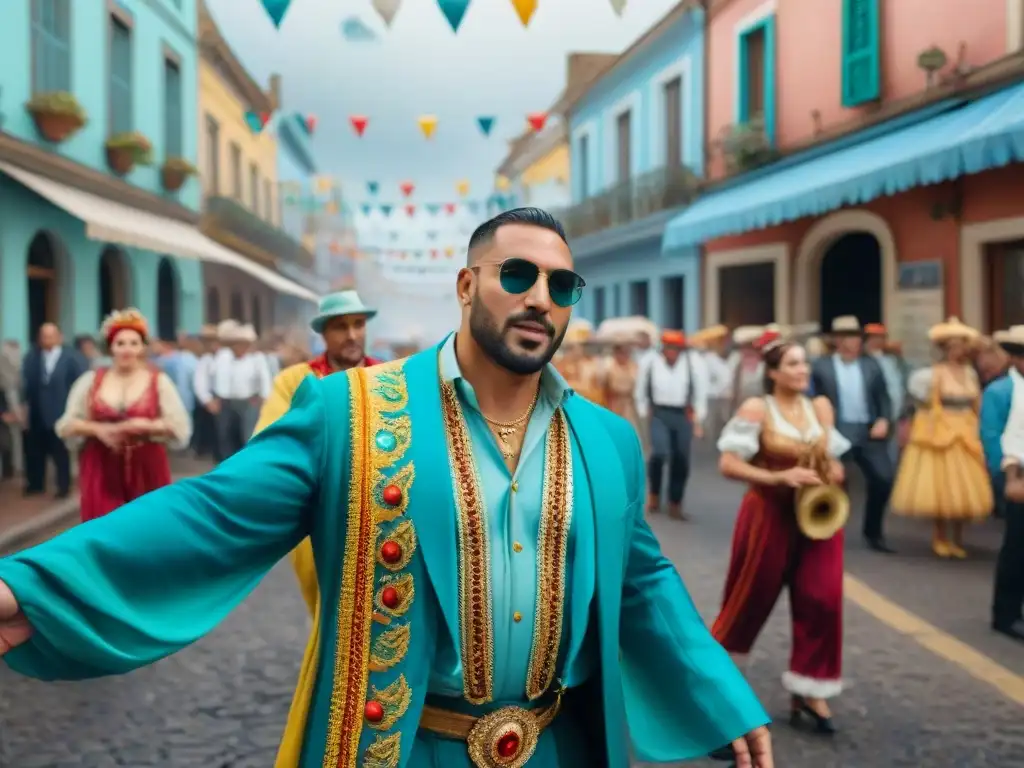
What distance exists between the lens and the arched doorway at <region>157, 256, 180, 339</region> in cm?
2109

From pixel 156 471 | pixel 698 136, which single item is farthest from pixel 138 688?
pixel 698 136

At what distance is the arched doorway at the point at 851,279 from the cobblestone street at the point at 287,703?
9.34 metres

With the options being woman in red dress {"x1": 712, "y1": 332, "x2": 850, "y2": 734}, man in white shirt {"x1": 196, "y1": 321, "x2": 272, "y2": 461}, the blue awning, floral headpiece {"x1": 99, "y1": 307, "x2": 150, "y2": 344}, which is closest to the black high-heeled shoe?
woman in red dress {"x1": 712, "y1": 332, "x2": 850, "y2": 734}

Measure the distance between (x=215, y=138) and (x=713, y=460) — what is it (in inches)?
639

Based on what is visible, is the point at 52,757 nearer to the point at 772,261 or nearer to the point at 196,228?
the point at 772,261

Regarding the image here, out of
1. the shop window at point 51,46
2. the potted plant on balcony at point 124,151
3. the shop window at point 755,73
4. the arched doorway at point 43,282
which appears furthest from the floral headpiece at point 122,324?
the shop window at point 755,73

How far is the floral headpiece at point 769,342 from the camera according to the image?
16.6 feet

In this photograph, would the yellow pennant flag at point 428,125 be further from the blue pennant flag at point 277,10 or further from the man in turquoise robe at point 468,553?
the man in turquoise robe at point 468,553

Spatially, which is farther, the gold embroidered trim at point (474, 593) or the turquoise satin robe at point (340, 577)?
the gold embroidered trim at point (474, 593)

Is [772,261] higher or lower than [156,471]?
higher

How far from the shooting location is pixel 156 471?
21.1 ft

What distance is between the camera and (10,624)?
1609 mm

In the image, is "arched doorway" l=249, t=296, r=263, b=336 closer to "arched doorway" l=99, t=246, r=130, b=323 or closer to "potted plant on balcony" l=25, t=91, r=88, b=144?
"arched doorway" l=99, t=246, r=130, b=323

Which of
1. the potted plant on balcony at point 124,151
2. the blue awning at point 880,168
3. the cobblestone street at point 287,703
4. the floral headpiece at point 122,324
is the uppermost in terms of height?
the potted plant on balcony at point 124,151
